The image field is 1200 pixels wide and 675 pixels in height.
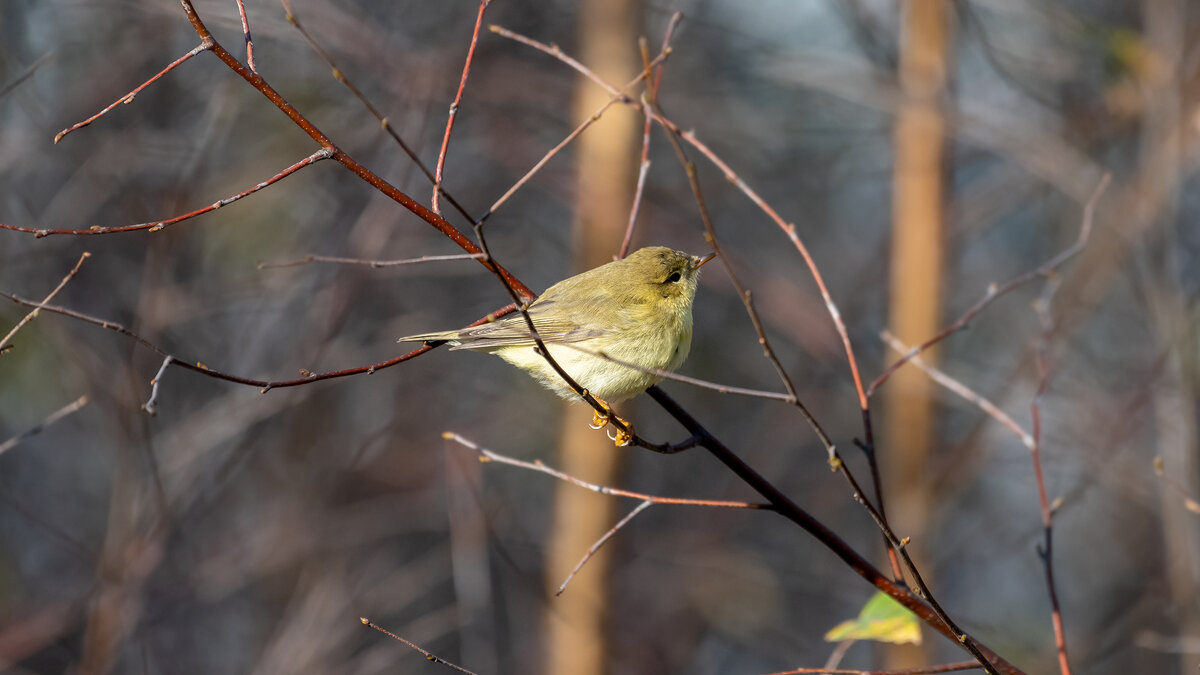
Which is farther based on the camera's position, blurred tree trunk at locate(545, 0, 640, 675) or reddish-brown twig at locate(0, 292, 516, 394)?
blurred tree trunk at locate(545, 0, 640, 675)

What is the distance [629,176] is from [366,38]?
5.64ft

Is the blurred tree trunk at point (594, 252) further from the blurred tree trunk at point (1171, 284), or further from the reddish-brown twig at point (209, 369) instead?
the reddish-brown twig at point (209, 369)

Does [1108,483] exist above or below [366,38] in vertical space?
below

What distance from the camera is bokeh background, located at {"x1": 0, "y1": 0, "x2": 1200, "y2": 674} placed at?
16.4 feet

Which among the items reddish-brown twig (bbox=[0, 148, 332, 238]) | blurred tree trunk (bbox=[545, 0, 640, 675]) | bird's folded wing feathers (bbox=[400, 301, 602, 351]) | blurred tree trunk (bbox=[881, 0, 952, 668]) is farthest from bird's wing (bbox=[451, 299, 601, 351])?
blurred tree trunk (bbox=[881, 0, 952, 668])

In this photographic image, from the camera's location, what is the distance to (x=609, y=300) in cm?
327

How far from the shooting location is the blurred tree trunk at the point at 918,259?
5023 mm

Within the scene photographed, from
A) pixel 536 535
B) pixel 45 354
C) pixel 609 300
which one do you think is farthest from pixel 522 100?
pixel 536 535

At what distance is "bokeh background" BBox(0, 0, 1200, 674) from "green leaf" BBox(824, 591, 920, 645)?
6.69 ft

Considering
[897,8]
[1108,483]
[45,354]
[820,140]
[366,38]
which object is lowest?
[45,354]

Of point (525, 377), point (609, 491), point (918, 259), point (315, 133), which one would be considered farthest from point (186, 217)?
point (525, 377)

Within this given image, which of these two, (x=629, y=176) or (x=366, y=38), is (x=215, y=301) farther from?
(x=629, y=176)

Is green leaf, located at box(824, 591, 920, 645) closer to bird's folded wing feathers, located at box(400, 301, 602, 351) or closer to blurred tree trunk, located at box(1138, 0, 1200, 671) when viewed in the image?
bird's folded wing feathers, located at box(400, 301, 602, 351)

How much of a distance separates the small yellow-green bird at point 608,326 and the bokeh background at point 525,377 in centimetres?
75
